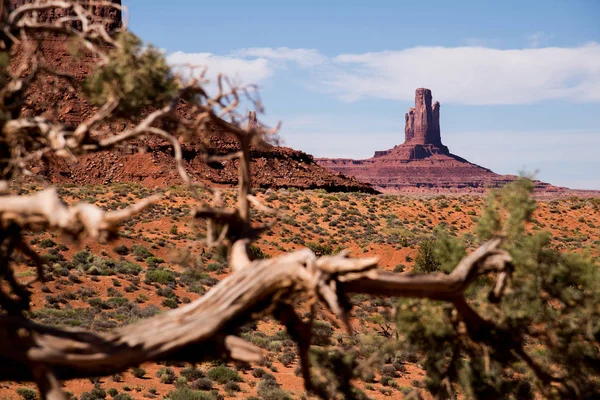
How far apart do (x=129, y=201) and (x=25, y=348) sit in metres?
47.8

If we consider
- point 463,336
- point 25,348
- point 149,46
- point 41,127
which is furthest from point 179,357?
point 463,336

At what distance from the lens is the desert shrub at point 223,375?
17.8 meters

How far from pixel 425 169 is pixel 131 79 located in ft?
606

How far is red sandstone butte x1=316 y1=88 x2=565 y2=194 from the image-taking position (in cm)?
17688

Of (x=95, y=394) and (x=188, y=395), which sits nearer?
(x=95, y=394)

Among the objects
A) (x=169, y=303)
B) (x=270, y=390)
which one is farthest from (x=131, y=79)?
(x=169, y=303)

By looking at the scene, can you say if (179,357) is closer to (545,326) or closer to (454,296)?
(454,296)

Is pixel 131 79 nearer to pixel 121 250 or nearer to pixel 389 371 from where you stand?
pixel 389 371

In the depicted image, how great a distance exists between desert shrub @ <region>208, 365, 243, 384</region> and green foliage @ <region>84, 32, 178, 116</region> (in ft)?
43.6

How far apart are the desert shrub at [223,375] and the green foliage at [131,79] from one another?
13.3 meters

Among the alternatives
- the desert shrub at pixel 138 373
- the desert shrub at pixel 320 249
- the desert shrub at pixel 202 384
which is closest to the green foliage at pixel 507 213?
the desert shrub at pixel 202 384

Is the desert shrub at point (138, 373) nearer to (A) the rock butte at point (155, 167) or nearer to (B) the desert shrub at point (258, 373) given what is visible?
(B) the desert shrub at point (258, 373)

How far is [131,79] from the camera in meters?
5.67

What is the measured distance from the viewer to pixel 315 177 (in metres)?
87.2
